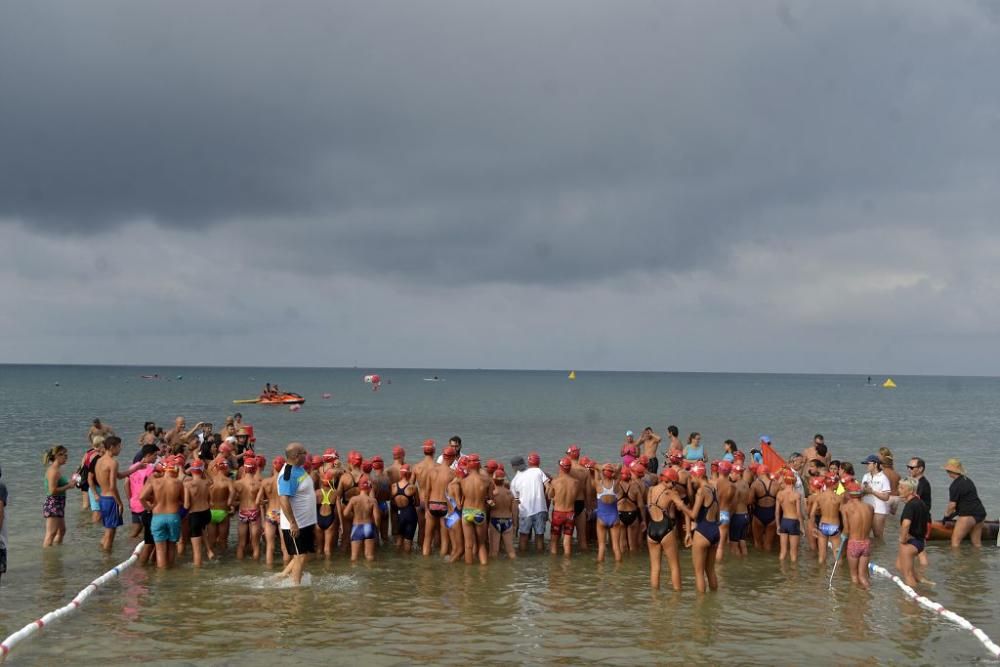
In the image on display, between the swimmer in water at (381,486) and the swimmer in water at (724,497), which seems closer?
the swimmer in water at (724,497)

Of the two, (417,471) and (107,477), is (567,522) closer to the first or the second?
(417,471)

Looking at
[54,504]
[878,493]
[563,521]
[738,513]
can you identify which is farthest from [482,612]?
[878,493]

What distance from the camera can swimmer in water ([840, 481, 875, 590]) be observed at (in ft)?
34.9

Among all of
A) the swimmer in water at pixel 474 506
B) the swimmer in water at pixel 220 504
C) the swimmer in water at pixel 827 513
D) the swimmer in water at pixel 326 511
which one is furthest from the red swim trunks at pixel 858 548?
the swimmer in water at pixel 220 504

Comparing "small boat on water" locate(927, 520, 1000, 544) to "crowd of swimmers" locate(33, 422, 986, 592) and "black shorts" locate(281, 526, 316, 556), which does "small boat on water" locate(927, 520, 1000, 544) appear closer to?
"crowd of swimmers" locate(33, 422, 986, 592)

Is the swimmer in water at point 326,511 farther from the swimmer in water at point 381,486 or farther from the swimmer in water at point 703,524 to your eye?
the swimmer in water at point 703,524

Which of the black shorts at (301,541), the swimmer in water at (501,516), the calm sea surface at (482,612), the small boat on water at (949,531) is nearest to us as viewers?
the calm sea surface at (482,612)

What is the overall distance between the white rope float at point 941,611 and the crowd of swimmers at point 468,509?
0.34 meters

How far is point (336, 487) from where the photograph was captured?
12414 millimetres

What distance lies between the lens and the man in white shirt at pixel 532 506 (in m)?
12.8

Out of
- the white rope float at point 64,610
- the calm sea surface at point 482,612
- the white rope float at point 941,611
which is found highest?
the white rope float at point 64,610

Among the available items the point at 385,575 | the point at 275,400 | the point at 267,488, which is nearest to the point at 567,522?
the point at 385,575

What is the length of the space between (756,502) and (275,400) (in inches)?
2287

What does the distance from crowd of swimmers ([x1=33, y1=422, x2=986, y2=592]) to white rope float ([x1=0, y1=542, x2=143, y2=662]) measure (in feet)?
1.33
